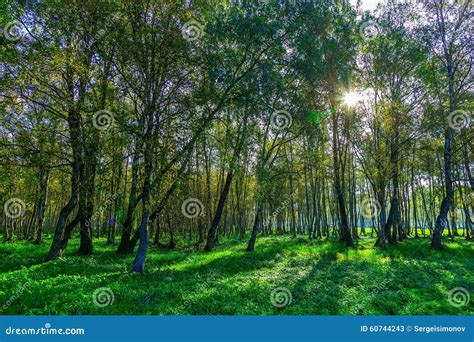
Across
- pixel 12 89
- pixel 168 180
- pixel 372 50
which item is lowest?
pixel 168 180

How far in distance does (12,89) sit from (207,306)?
13891 mm

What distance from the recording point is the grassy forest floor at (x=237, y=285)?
341 inches

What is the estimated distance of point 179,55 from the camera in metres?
13.7

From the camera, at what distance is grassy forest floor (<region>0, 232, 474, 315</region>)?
8664 mm

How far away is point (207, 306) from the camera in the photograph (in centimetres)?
888

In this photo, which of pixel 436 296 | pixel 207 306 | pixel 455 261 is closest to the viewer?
pixel 207 306

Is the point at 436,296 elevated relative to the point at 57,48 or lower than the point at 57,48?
lower

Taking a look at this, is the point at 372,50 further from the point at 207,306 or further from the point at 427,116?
the point at 207,306

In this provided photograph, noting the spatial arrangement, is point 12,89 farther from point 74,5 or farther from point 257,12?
point 257,12

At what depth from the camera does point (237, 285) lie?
11281 mm

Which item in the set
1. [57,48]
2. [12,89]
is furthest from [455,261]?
[12,89]

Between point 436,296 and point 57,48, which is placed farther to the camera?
point 57,48
